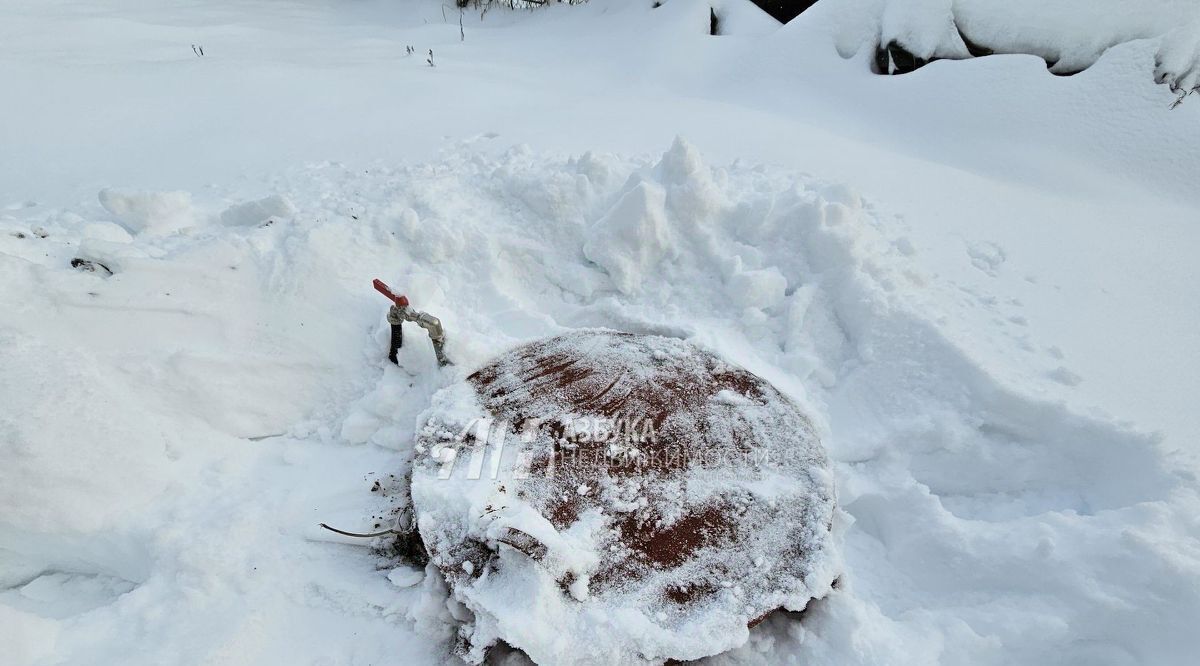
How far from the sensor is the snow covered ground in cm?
184

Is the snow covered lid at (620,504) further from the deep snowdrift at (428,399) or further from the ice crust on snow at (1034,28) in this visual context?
Result: the ice crust on snow at (1034,28)

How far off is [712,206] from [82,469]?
8.94 ft

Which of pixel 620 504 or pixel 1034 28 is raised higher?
pixel 1034 28

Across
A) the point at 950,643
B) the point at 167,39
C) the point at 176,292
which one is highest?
the point at 167,39

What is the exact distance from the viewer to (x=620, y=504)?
6.05ft

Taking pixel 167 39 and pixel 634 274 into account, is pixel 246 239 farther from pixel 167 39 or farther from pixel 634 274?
pixel 167 39

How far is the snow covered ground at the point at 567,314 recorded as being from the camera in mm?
1836

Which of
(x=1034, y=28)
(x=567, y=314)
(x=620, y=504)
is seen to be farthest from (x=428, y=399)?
(x=1034, y=28)

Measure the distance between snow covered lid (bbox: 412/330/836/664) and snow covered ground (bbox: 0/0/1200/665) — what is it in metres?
0.25

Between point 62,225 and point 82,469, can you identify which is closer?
point 82,469

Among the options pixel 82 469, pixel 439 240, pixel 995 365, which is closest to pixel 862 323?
pixel 995 365

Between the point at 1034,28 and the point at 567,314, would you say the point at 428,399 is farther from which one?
the point at 1034,28

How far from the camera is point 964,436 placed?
7.55ft

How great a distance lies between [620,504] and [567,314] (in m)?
1.22
